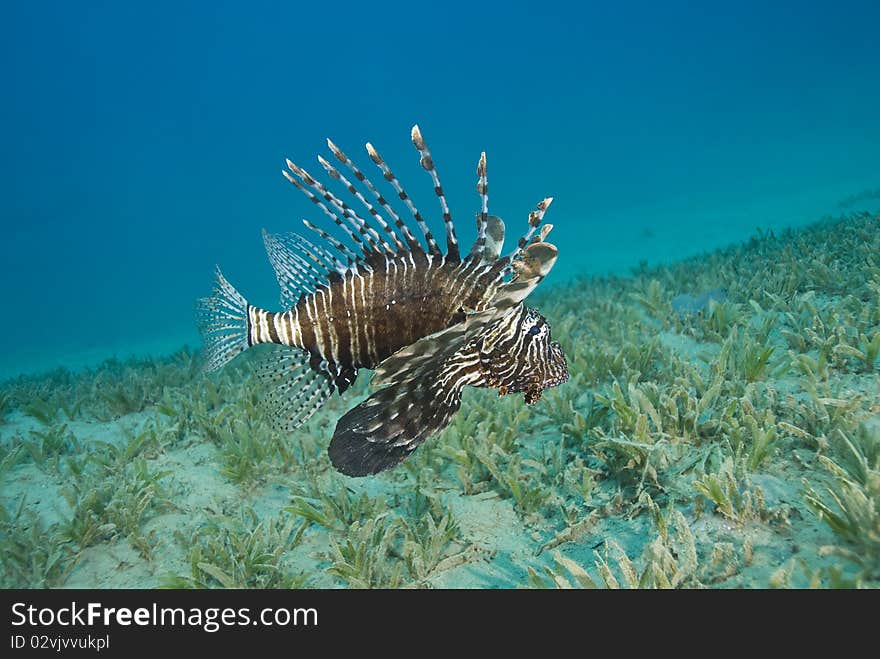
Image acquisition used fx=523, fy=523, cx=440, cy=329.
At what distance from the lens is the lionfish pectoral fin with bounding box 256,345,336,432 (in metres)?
3.38

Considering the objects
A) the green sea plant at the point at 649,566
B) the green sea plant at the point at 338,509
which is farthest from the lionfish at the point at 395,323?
the green sea plant at the point at 649,566

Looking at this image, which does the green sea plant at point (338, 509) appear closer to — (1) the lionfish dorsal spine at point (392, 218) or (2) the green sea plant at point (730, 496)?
(1) the lionfish dorsal spine at point (392, 218)

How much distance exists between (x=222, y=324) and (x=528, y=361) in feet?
7.70

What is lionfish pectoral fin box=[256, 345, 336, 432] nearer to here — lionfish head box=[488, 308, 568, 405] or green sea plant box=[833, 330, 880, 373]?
lionfish head box=[488, 308, 568, 405]

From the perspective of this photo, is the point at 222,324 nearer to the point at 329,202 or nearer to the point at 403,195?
the point at 329,202

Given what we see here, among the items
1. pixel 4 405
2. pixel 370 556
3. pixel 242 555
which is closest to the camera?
Answer: pixel 370 556

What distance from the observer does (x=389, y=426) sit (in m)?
2.60

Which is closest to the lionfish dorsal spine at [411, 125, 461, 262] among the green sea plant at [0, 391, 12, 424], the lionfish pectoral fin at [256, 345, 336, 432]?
the lionfish pectoral fin at [256, 345, 336, 432]

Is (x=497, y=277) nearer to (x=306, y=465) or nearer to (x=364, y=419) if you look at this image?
(x=364, y=419)

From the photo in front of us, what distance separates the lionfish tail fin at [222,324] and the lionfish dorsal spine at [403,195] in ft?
4.79

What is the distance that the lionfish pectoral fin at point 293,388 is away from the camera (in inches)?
133

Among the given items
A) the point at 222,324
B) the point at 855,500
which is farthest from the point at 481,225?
the point at 855,500

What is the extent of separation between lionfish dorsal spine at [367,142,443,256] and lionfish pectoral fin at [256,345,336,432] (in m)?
1.09
